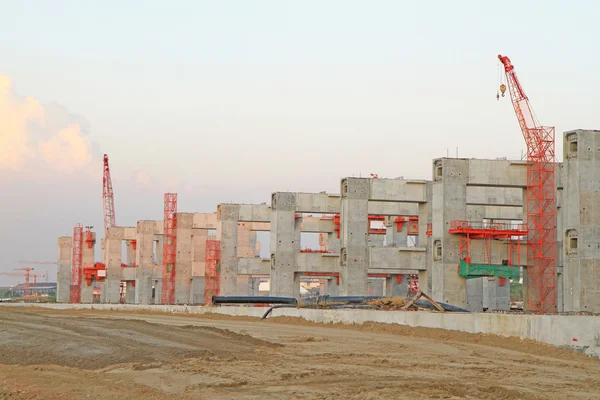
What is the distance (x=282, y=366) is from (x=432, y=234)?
111 ft

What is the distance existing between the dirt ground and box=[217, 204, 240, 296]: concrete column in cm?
4186

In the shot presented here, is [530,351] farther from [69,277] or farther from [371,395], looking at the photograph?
[69,277]

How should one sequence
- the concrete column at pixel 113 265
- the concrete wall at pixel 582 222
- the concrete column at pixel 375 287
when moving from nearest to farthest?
the concrete wall at pixel 582 222
the concrete column at pixel 375 287
the concrete column at pixel 113 265

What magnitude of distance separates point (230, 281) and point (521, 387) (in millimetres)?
56522

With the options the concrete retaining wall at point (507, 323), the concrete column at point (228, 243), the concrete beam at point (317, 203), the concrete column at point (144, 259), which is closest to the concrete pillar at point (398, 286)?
the concrete beam at point (317, 203)

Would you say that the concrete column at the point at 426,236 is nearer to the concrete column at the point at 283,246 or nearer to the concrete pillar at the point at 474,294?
the concrete pillar at the point at 474,294

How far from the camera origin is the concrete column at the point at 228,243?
7025 centimetres

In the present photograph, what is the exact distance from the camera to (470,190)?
57.7m

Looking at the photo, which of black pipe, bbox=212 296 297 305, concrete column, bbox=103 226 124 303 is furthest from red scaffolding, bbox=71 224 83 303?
black pipe, bbox=212 296 297 305

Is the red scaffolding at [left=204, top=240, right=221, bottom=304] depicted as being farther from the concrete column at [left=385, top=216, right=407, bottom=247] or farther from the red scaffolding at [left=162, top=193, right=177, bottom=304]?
the concrete column at [left=385, top=216, right=407, bottom=247]

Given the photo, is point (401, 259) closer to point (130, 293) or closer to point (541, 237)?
point (541, 237)

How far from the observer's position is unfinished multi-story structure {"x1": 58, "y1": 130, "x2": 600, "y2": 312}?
135 feet

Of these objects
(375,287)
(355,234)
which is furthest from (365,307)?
(375,287)

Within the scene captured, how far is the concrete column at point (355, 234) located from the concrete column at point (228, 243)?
16.4 meters
